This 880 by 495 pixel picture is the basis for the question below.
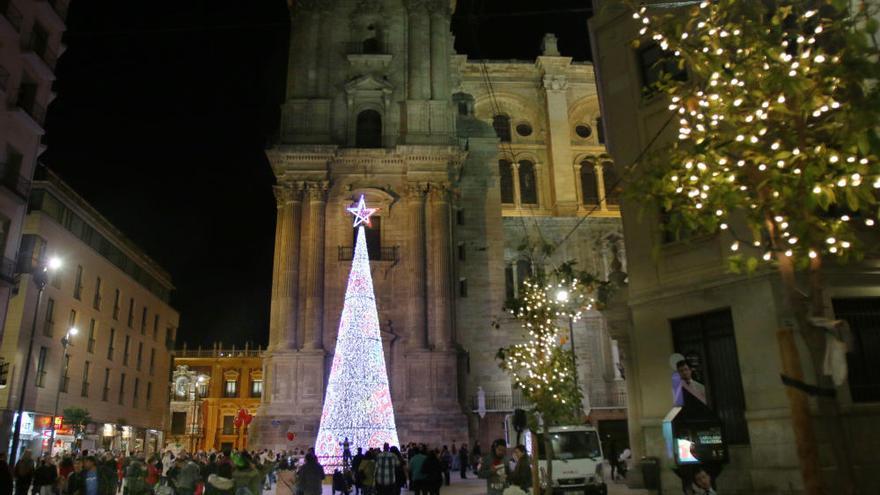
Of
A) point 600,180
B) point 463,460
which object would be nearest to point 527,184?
point 600,180

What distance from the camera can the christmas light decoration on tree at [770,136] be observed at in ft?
21.6

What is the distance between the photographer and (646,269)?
14305 mm

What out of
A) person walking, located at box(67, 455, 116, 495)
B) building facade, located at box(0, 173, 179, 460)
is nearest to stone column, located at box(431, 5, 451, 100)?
building facade, located at box(0, 173, 179, 460)

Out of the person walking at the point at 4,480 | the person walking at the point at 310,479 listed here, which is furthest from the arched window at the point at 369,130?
the person walking at the point at 4,480

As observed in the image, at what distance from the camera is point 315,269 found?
29656 millimetres

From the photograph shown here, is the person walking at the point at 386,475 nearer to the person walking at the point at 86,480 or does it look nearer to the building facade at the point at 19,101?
the person walking at the point at 86,480

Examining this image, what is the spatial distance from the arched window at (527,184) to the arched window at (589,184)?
9.53 ft

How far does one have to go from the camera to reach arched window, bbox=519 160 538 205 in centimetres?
3994

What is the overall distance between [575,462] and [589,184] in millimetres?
27525

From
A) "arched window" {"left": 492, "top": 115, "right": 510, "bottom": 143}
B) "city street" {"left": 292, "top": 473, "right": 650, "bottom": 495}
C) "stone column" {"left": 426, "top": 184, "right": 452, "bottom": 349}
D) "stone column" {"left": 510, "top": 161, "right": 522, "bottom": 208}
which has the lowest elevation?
"city street" {"left": 292, "top": 473, "right": 650, "bottom": 495}

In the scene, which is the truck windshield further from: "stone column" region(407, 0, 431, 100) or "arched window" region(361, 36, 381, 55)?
"arched window" region(361, 36, 381, 55)

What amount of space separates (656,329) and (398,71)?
911 inches

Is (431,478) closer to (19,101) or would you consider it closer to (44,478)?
(44,478)

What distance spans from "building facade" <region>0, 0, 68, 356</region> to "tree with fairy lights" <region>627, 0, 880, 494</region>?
2150 cm
